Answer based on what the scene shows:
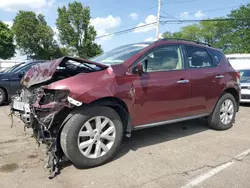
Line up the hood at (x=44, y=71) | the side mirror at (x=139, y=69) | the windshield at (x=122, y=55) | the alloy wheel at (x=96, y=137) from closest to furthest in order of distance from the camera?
1. the alloy wheel at (x=96, y=137)
2. the hood at (x=44, y=71)
3. the side mirror at (x=139, y=69)
4. the windshield at (x=122, y=55)

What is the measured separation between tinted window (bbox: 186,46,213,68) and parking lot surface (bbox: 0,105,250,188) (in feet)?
4.64

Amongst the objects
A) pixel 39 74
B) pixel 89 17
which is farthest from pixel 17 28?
pixel 39 74

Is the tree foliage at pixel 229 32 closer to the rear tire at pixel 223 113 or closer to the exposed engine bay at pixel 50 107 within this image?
the rear tire at pixel 223 113

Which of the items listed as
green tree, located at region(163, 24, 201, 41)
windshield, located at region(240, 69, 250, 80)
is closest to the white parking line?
windshield, located at region(240, 69, 250, 80)

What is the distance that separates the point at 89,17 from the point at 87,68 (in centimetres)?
3735

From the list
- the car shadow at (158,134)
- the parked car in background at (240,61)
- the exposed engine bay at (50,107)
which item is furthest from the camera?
the parked car in background at (240,61)

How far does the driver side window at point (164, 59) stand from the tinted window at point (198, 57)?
27 centimetres

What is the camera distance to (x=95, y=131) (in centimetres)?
353

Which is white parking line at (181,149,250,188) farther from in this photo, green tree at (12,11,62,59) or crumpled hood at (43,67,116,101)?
green tree at (12,11,62,59)

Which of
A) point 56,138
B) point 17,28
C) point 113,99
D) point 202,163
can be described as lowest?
point 202,163

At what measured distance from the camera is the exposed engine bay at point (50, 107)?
3248 millimetres

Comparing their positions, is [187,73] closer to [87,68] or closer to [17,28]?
[87,68]

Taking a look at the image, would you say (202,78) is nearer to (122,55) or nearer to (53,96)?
(122,55)

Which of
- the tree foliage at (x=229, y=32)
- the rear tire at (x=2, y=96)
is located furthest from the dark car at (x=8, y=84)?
the tree foliage at (x=229, y=32)
